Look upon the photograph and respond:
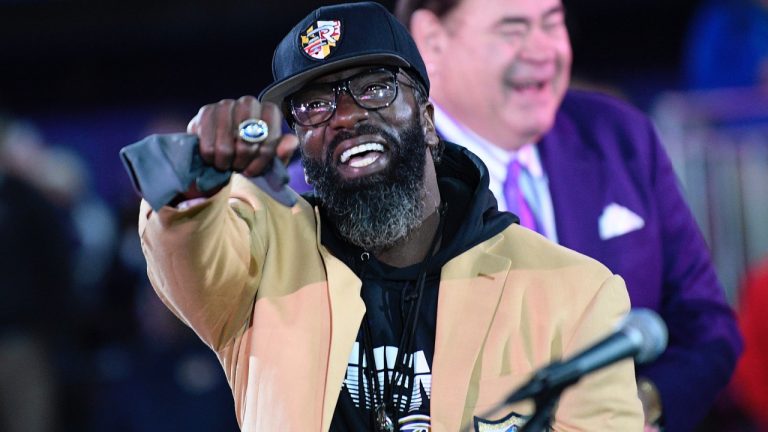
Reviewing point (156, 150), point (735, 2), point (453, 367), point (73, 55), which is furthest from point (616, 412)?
point (73, 55)

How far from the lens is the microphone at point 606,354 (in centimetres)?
204

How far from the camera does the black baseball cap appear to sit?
2828 mm

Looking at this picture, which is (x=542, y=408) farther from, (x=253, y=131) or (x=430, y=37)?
(x=430, y=37)

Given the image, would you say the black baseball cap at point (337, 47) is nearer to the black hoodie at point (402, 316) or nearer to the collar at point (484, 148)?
the black hoodie at point (402, 316)

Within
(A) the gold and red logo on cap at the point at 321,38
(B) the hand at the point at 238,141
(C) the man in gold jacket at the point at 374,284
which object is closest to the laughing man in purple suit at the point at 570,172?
(C) the man in gold jacket at the point at 374,284

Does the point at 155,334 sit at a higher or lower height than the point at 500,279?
lower

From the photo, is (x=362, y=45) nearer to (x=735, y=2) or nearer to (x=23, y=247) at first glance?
(x=735, y=2)

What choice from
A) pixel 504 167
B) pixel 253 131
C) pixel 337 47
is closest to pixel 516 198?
pixel 504 167

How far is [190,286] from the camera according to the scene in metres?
2.61

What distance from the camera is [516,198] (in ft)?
12.5

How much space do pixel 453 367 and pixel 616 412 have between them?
360 mm

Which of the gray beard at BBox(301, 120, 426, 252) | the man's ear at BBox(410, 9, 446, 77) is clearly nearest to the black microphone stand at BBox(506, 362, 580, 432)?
the gray beard at BBox(301, 120, 426, 252)

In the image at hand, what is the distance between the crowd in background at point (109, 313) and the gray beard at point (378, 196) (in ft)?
8.16

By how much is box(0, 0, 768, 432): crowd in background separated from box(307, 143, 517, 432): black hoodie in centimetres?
237
